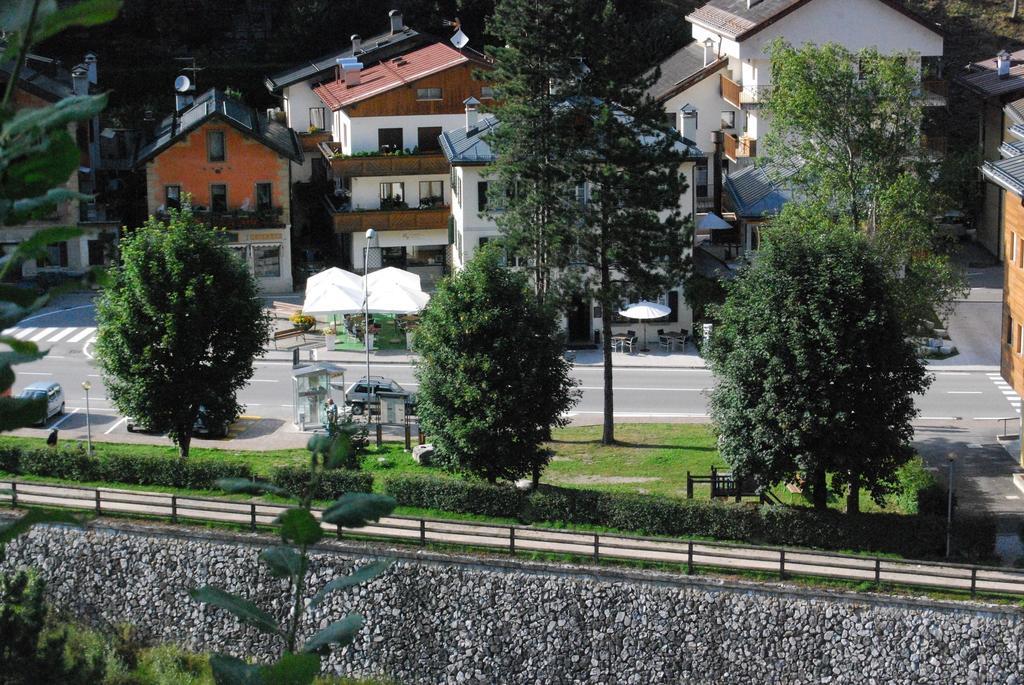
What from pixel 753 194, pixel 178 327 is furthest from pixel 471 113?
pixel 178 327

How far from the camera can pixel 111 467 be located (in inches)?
1315

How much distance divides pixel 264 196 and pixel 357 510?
50916mm

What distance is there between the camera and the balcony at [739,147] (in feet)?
179

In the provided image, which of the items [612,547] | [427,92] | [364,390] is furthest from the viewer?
[427,92]

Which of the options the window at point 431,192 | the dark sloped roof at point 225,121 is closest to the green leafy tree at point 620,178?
the window at point 431,192

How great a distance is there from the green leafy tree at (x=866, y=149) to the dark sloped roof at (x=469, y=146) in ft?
37.4

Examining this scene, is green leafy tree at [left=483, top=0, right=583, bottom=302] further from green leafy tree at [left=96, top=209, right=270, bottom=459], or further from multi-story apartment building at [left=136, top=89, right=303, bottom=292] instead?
multi-story apartment building at [left=136, top=89, right=303, bottom=292]

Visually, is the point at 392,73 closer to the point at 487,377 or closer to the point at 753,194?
the point at 753,194

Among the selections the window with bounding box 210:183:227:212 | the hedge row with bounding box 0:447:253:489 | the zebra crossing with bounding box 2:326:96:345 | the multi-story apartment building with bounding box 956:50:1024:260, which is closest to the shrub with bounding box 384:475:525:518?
the hedge row with bounding box 0:447:253:489

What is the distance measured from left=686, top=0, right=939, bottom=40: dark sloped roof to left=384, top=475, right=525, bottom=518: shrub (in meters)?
29.9

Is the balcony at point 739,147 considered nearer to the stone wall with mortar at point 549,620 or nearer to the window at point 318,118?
the window at point 318,118

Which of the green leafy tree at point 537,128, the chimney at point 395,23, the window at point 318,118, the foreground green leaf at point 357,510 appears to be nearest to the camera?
the foreground green leaf at point 357,510

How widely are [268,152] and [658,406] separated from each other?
763 inches

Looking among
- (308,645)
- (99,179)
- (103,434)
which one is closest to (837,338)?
(103,434)
